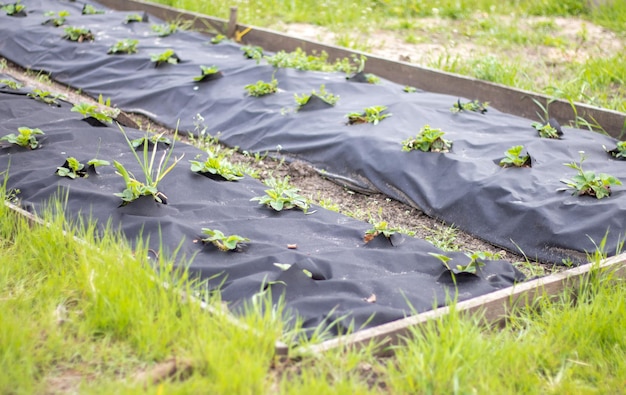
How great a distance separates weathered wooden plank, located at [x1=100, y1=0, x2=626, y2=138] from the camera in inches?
196

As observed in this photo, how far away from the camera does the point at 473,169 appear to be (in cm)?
410

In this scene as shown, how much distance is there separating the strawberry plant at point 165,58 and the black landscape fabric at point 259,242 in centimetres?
180

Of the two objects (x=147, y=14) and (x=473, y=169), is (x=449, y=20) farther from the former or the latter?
(x=473, y=169)

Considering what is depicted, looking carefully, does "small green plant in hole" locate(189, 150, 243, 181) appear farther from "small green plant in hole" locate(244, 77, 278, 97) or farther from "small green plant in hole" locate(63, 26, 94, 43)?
"small green plant in hole" locate(63, 26, 94, 43)

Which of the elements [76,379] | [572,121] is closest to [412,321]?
[76,379]

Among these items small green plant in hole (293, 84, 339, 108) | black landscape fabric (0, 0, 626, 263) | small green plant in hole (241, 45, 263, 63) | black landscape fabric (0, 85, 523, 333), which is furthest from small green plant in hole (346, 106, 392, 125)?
small green plant in hole (241, 45, 263, 63)

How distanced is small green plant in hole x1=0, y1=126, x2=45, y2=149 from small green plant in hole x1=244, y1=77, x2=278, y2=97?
168cm

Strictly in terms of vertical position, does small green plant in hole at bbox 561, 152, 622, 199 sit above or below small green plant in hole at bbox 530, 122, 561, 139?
above

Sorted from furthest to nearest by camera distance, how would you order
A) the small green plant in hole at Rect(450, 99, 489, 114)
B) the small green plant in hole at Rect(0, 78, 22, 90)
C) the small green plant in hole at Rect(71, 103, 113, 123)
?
the small green plant in hole at Rect(0, 78, 22, 90)
the small green plant in hole at Rect(450, 99, 489, 114)
the small green plant in hole at Rect(71, 103, 113, 123)

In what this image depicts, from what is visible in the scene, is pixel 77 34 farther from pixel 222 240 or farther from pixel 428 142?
pixel 222 240

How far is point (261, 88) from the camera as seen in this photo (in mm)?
5320

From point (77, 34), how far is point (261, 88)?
7.17 feet

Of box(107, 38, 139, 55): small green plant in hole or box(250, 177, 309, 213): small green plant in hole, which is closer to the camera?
box(250, 177, 309, 213): small green plant in hole

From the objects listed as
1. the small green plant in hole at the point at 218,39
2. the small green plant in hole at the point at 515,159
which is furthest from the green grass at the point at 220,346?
the small green plant in hole at the point at 218,39
